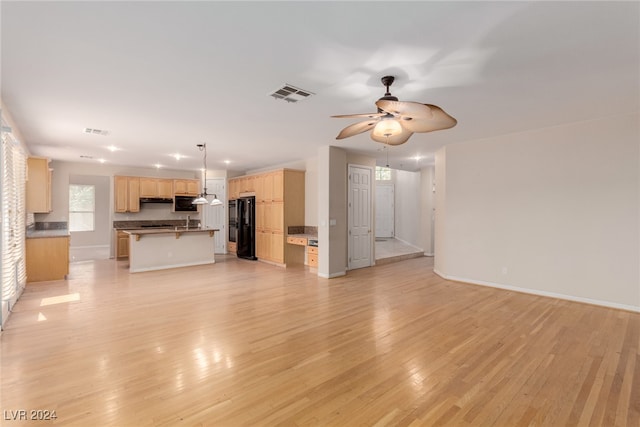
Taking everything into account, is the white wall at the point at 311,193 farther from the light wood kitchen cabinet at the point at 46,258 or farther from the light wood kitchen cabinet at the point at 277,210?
the light wood kitchen cabinet at the point at 46,258

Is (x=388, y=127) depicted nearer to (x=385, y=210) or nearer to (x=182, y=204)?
(x=182, y=204)

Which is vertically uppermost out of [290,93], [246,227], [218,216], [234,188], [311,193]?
[290,93]

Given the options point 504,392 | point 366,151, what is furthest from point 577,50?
point 366,151

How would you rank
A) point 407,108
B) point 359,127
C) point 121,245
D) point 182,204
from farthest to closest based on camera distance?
1. point 182,204
2. point 121,245
3. point 359,127
4. point 407,108

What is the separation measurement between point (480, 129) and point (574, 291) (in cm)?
277

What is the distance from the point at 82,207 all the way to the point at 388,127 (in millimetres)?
11405

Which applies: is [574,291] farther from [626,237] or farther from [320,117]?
[320,117]

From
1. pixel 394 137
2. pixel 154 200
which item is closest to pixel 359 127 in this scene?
pixel 394 137

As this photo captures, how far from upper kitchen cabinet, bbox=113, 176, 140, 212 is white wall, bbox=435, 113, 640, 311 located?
26.5 feet

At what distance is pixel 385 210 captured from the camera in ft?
36.6

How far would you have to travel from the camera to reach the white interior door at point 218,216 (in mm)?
9188

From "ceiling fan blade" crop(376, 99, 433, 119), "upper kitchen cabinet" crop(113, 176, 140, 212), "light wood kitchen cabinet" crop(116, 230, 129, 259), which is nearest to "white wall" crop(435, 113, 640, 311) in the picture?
"ceiling fan blade" crop(376, 99, 433, 119)

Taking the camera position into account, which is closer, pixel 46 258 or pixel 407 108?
pixel 407 108

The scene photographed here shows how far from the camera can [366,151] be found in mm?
6422
